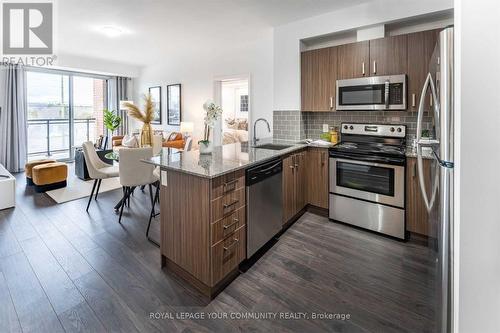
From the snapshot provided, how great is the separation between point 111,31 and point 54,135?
172 inches

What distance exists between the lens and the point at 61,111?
7.27 meters

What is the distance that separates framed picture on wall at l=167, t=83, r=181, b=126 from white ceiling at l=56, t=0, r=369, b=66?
1.33m

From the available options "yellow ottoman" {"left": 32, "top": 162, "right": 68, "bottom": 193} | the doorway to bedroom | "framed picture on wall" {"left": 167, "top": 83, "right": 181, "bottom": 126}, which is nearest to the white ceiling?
"framed picture on wall" {"left": 167, "top": 83, "right": 181, "bottom": 126}

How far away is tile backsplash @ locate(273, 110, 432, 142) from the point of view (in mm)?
3426

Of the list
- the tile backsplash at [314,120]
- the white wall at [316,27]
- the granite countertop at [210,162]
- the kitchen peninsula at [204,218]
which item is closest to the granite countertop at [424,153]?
the tile backsplash at [314,120]

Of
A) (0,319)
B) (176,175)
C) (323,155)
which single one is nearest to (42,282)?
(0,319)

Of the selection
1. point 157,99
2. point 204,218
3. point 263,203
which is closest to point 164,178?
point 204,218

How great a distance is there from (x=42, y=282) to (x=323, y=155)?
122 inches

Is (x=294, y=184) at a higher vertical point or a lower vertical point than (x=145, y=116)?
lower

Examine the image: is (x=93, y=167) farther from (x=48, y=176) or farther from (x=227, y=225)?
(x=227, y=225)

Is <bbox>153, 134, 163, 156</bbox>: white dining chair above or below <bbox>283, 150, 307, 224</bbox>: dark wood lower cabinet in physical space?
above

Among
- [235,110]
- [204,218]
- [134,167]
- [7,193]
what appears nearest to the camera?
[204,218]

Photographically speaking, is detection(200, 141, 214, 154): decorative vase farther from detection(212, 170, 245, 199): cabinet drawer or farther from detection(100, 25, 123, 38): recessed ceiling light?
detection(100, 25, 123, 38): recessed ceiling light

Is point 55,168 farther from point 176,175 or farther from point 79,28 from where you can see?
point 176,175
